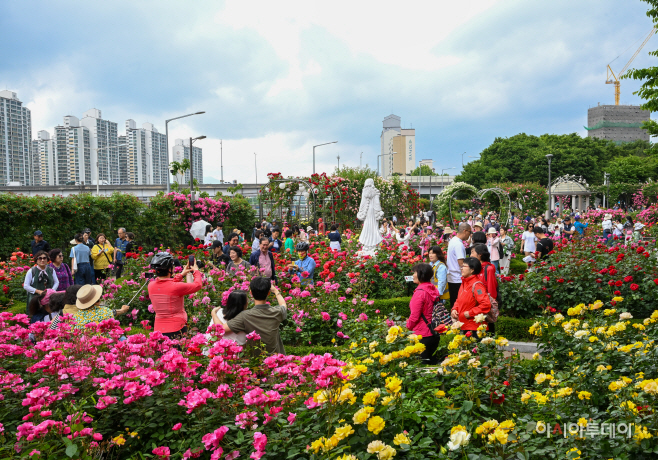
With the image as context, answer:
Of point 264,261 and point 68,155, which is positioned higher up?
point 68,155

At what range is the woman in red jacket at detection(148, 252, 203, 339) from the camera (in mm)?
4305

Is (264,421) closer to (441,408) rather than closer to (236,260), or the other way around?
(441,408)

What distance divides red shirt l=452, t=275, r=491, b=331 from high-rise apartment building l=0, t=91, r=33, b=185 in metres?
74.2

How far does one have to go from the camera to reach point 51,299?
473 centimetres

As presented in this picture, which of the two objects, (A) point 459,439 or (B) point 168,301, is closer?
(A) point 459,439

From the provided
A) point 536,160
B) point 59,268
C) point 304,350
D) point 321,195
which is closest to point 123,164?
point 536,160

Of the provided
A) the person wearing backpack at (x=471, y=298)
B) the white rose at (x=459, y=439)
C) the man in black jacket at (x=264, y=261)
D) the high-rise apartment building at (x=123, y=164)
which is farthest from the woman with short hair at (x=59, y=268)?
the high-rise apartment building at (x=123, y=164)

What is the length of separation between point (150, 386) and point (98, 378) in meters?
0.37

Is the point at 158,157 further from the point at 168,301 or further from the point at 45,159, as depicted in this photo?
the point at 168,301

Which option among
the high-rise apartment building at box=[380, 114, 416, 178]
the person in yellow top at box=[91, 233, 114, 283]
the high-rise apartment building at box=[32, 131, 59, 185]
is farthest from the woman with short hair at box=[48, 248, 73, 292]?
the high-rise apartment building at box=[380, 114, 416, 178]

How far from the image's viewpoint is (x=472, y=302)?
436cm

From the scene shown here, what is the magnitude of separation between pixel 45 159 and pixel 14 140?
930cm

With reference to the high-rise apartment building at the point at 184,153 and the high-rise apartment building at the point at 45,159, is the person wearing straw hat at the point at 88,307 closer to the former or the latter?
the high-rise apartment building at the point at 184,153

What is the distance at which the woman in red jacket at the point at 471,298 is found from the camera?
13.9 feet
